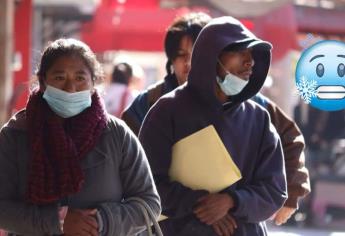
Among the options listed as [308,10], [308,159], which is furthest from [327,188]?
[308,10]

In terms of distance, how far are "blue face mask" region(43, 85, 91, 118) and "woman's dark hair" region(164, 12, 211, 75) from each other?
1.28 m

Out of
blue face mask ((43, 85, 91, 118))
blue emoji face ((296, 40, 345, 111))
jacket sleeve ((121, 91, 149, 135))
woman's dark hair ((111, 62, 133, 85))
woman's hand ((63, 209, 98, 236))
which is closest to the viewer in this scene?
woman's hand ((63, 209, 98, 236))

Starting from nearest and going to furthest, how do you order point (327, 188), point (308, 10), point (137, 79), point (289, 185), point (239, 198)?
point (239, 198) → point (289, 185) → point (137, 79) → point (308, 10) → point (327, 188)

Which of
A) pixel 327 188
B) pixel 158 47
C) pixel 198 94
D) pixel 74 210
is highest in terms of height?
pixel 198 94

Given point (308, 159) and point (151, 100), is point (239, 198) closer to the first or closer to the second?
point (151, 100)

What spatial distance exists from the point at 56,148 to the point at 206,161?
2.63 ft

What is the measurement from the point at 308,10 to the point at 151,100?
6699mm

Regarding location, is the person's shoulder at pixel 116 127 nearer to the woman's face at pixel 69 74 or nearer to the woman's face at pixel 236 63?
the woman's face at pixel 69 74

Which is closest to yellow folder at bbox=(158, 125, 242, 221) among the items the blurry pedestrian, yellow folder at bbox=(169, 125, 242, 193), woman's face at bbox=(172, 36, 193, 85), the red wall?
yellow folder at bbox=(169, 125, 242, 193)

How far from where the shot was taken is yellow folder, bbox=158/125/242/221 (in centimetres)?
413

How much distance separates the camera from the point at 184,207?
412 centimetres

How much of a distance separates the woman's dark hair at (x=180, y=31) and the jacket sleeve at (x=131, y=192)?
128cm

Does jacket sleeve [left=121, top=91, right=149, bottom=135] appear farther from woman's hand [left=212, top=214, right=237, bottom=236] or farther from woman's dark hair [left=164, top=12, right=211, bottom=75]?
woman's hand [left=212, top=214, right=237, bottom=236]

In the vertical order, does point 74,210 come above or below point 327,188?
above
